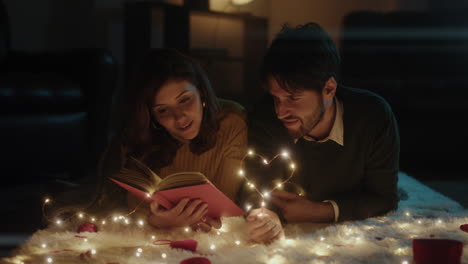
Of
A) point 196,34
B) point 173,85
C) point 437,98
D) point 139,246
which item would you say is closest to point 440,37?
point 437,98

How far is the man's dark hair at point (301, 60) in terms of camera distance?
1.42 metres

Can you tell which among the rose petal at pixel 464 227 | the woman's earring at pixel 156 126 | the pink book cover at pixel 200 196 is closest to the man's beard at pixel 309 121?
the pink book cover at pixel 200 196

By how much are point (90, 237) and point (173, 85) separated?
19.7 inches

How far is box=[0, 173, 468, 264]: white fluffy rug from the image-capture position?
1240mm

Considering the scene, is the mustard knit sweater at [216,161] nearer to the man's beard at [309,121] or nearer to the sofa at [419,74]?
the man's beard at [309,121]

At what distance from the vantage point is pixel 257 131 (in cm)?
162

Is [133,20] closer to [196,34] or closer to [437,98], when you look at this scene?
[196,34]

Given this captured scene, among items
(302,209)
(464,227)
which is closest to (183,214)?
(302,209)

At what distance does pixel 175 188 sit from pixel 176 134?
315 mm

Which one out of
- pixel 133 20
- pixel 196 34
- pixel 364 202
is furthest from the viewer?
pixel 196 34

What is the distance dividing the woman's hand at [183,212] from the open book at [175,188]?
0.6 inches

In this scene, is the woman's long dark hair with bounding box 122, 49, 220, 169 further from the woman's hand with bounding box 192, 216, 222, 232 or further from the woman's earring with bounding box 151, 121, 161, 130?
the woman's hand with bounding box 192, 216, 222, 232

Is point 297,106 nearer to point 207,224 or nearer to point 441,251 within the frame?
point 207,224

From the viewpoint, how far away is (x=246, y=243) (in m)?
1.36
